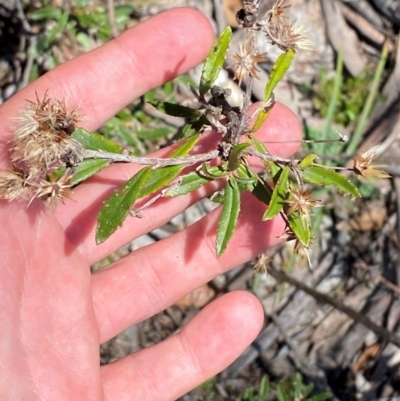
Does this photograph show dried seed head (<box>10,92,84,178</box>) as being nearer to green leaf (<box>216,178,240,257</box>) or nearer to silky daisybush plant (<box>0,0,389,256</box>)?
silky daisybush plant (<box>0,0,389,256</box>)

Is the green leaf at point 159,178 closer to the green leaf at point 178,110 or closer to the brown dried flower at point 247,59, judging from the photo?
the green leaf at point 178,110

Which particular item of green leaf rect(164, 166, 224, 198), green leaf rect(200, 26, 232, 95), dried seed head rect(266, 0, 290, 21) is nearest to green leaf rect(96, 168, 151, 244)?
green leaf rect(164, 166, 224, 198)

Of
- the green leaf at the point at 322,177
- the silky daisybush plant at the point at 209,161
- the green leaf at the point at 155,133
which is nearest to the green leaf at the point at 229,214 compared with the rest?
the silky daisybush plant at the point at 209,161

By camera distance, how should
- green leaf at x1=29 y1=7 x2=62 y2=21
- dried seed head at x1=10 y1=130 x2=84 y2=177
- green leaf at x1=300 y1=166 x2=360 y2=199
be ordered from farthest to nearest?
green leaf at x1=29 y1=7 x2=62 y2=21
green leaf at x1=300 y1=166 x2=360 y2=199
dried seed head at x1=10 y1=130 x2=84 y2=177

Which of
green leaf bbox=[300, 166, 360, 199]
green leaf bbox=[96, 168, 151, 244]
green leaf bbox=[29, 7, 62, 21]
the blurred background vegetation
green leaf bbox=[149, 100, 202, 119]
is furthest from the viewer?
the blurred background vegetation

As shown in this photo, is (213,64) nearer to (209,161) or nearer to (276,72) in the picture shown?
(276,72)

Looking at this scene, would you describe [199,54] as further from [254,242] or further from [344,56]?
[344,56]
